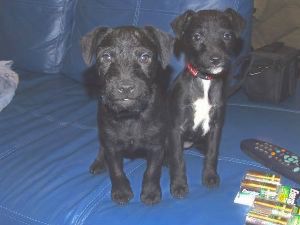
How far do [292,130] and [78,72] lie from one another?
4.65 feet

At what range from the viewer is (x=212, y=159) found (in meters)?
1.91

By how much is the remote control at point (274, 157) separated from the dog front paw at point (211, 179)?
0.73ft

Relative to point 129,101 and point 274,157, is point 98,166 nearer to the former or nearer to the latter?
point 129,101

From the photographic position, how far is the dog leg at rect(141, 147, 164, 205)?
1742 mm

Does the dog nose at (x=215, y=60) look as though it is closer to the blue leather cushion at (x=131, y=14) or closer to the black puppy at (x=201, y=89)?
the black puppy at (x=201, y=89)

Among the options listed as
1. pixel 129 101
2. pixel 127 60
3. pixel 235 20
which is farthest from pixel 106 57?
pixel 235 20

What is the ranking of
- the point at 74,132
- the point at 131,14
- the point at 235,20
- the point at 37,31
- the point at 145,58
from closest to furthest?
the point at 145,58 < the point at 235,20 < the point at 74,132 < the point at 131,14 < the point at 37,31

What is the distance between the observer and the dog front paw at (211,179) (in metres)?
1.82

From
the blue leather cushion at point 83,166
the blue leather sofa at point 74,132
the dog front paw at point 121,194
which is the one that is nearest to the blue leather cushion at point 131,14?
the blue leather sofa at point 74,132

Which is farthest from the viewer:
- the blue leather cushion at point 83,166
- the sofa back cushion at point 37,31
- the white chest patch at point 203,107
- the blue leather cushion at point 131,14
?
the sofa back cushion at point 37,31

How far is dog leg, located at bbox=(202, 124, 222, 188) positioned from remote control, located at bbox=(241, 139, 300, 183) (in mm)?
151

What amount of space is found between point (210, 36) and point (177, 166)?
56 centimetres

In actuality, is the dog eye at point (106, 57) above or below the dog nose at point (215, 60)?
below

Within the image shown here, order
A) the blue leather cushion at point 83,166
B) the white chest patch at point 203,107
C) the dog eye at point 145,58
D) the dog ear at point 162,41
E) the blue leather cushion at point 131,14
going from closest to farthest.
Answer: the blue leather cushion at point 83,166 → the dog eye at point 145,58 → the dog ear at point 162,41 → the white chest patch at point 203,107 → the blue leather cushion at point 131,14
